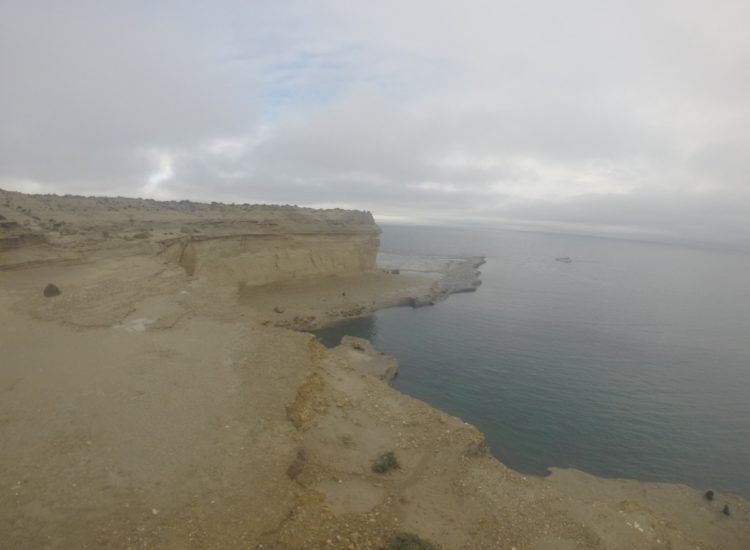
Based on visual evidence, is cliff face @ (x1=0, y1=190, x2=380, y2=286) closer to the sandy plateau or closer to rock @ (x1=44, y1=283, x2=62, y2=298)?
the sandy plateau

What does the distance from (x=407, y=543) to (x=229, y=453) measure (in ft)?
16.1

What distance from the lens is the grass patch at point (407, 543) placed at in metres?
8.85

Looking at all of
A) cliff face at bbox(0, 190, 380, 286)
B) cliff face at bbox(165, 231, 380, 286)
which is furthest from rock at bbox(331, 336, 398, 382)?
cliff face at bbox(0, 190, 380, 286)

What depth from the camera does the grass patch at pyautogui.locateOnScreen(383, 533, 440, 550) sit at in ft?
29.0

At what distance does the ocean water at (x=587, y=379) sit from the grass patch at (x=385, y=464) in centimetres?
964

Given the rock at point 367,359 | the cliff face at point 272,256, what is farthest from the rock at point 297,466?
the cliff face at point 272,256

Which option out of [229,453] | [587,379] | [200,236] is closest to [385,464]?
[229,453]

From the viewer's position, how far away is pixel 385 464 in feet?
39.4

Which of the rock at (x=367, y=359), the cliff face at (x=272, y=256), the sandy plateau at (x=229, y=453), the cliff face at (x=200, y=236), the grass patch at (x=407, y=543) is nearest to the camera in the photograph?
the sandy plateau at (x=229, y=453)

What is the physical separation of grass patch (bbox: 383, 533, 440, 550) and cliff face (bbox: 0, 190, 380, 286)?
28.0m

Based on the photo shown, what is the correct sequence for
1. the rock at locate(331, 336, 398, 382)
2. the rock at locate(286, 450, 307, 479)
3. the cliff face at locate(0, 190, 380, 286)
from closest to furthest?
the rock at locate(286, 450, 307, 479) → the rock at locate(331, 336, 398, 382) → the cliff face at locate(0, 190, 380, 286)

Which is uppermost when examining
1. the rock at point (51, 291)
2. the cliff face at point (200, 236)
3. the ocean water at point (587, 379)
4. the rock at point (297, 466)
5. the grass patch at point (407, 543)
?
the cliff face at point (200, 236)

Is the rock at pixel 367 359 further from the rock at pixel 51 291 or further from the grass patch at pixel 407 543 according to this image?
the grass patch at pixel 407 543

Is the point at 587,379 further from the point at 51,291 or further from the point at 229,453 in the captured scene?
the point at 51,291
